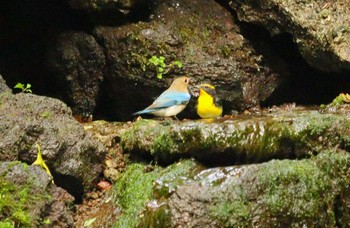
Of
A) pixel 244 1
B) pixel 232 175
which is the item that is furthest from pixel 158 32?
pixel 232 175

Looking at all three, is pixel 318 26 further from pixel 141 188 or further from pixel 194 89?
pixel 141 188

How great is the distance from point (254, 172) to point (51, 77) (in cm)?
387

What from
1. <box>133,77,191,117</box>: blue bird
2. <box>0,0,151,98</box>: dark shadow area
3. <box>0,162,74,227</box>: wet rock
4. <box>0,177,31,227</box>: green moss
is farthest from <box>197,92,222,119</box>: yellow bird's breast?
<box>0,177,31,227</box>: green moss

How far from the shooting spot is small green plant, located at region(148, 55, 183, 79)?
805 cm

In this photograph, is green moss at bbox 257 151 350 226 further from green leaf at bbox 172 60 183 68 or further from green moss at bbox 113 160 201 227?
green leaf at bbox 172 60 183 68

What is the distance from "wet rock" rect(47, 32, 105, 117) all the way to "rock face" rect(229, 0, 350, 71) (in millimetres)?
2148

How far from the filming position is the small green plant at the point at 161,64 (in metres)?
8.05

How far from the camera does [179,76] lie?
26.7 feet

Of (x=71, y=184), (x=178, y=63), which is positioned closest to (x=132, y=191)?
(x=71, y=184)

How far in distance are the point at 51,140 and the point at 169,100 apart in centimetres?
158

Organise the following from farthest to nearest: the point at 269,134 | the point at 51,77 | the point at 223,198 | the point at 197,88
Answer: the point at 51,77, the point at 197,88, the point at 269,134, the point at 223,198

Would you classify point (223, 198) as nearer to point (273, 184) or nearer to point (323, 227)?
point (273, 184)

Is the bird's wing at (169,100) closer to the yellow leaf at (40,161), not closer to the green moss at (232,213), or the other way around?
the yellow leaf at (40,161)

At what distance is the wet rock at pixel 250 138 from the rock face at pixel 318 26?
6.44ft
